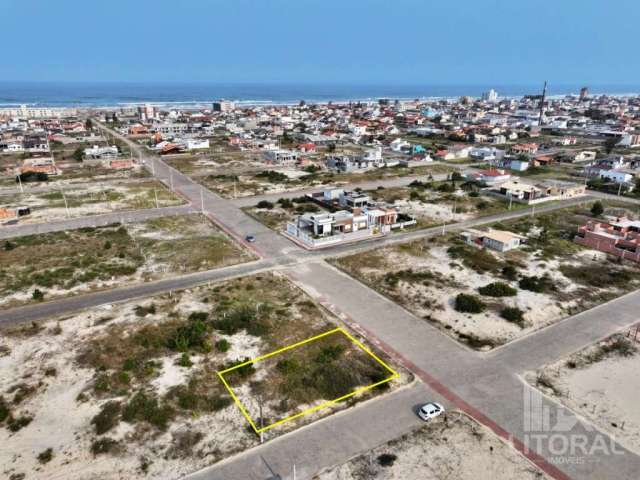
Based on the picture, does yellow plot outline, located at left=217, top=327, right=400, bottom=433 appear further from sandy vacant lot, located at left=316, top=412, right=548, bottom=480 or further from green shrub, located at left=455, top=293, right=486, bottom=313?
green shrub, located at left=455, top=293, right=486, bottom=313

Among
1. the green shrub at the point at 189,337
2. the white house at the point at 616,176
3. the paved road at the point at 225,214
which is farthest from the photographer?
the white house at the point at 616,176

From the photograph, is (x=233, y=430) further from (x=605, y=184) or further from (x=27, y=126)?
(x=27, y=126)

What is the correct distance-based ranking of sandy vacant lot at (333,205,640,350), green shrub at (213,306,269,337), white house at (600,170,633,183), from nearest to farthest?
green shrub at (213,306,269,337) < sandy vacant lot at (333,205,640,350) < white house at (600,170,633,183)

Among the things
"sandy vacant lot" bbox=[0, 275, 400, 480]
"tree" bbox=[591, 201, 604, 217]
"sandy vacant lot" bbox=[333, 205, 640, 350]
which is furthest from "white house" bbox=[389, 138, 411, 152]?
"sandy vacant lot" bbox=[0, 275, 400, 480]

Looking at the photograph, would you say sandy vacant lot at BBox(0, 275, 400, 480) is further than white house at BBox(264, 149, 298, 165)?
No

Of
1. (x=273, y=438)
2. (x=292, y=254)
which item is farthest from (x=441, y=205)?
(x=273, y=438)

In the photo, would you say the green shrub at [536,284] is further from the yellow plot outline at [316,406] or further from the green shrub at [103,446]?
the green shrub at [103,446]

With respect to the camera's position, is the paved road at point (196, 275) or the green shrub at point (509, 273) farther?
the green shrub at point (509, 273)

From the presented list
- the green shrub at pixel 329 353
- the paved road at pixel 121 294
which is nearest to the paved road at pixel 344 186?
the paved road at pixel 121 294
